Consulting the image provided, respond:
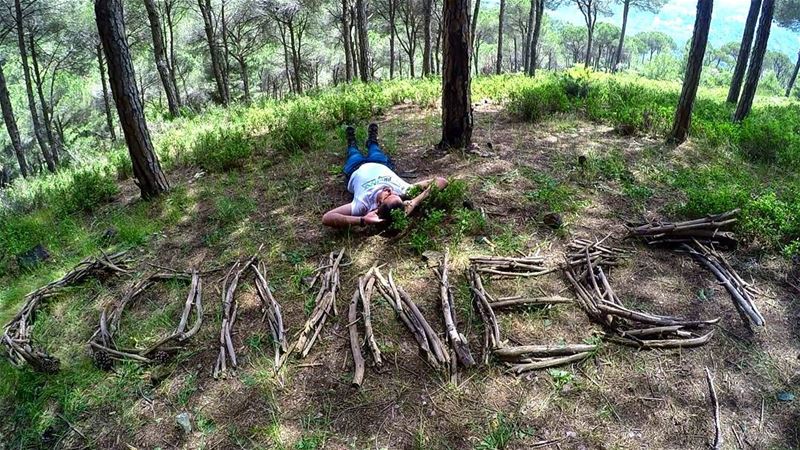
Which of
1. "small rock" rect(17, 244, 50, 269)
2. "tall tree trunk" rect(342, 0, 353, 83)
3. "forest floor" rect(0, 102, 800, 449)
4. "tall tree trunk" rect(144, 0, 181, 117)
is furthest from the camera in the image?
"tall tree trunk" rect(342, 0, 353, 83)

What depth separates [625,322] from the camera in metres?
2.93

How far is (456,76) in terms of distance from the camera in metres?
5.52

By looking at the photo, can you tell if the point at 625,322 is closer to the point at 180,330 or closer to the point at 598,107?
the point at 180,330

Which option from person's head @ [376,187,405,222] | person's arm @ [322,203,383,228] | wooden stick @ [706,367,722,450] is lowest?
wooden stick @ [706,367,722,450]

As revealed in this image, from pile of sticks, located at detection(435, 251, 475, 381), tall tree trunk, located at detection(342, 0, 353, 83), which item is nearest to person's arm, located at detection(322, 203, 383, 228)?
pile of sticks, located at detection(435, 251, 475, 381)

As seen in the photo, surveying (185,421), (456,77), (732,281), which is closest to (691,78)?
(456,77)

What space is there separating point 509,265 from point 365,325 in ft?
4.29

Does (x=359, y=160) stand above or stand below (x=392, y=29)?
below

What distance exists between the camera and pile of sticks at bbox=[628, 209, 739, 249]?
11.9ft

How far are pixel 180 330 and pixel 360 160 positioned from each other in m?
2.65

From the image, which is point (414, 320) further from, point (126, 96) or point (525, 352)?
point (126, 96)

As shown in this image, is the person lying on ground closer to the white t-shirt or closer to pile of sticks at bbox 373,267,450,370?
the white t-shirt

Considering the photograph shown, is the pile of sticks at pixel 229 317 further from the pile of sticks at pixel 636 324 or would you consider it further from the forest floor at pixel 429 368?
the pile of sticks at pixel 636 324

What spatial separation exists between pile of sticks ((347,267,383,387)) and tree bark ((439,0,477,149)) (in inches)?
118
